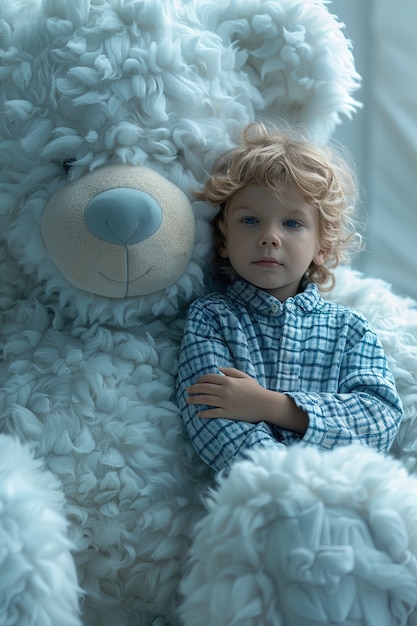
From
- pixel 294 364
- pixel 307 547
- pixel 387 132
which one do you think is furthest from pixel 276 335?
pixel 387 132

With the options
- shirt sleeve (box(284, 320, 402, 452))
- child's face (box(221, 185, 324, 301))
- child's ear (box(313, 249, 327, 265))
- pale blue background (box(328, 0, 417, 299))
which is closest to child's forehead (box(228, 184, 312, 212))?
child's face (box(221, 185, 324, 301))

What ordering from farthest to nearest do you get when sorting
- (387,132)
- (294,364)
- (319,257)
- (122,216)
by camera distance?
1. (387,132)
2. (319,257)
3. (294,364)
4. (122,216)

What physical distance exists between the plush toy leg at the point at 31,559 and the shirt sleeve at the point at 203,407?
0.22m

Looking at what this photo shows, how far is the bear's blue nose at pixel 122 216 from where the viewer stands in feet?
3.36

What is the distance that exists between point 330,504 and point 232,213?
0.46 m

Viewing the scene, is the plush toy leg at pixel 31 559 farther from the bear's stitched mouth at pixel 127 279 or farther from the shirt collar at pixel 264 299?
the shirt collar at pixel 264 299

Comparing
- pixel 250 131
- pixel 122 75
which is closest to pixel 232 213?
pixel 250 131

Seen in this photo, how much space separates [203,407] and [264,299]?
0.63ft

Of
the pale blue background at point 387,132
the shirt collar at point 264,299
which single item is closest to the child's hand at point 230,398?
the shirt collar at point 264,299

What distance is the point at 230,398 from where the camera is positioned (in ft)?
3.45

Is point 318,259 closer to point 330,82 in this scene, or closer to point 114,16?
point 330,82

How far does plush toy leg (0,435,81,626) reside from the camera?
32.0 inches

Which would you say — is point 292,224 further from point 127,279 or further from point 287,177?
point 127,279

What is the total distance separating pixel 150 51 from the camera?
3.51 ft
